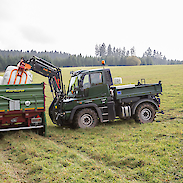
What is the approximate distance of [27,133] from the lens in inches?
309

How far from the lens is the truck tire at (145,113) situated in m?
9.84

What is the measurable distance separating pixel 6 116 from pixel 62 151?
2641 mm

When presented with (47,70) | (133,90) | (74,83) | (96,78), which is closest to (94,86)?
(96,78)

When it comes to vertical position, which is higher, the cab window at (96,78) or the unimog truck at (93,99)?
the cab window at (96,78)

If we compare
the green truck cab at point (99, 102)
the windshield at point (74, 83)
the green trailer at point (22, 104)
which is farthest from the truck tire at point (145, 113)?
the green trailer at point (22, 104)

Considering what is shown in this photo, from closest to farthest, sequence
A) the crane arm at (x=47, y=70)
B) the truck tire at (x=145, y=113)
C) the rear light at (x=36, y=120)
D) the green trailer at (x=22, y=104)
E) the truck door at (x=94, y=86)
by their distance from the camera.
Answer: the green trailer at (x=22, y=104) < the rear light at (x=36, y=120) < the crane arm at (x=47, y=70) < the truck door at (x=94, y=86) < the truck tire at (x=145, y=113)

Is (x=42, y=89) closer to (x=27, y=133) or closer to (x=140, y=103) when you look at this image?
(x=27, y=133)

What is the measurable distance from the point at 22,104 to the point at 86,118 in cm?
320

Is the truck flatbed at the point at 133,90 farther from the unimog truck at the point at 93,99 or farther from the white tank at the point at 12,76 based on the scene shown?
the white tank at the point at 12,76

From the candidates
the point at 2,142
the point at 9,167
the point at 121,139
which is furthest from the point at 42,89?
the point at 121,139

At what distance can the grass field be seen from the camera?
495cm

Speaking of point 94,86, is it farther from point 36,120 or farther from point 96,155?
point 96,155

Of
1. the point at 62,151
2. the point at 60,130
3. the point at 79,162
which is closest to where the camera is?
the point at 79,162

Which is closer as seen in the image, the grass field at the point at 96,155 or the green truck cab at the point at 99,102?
the grass field at the point at 96,155
